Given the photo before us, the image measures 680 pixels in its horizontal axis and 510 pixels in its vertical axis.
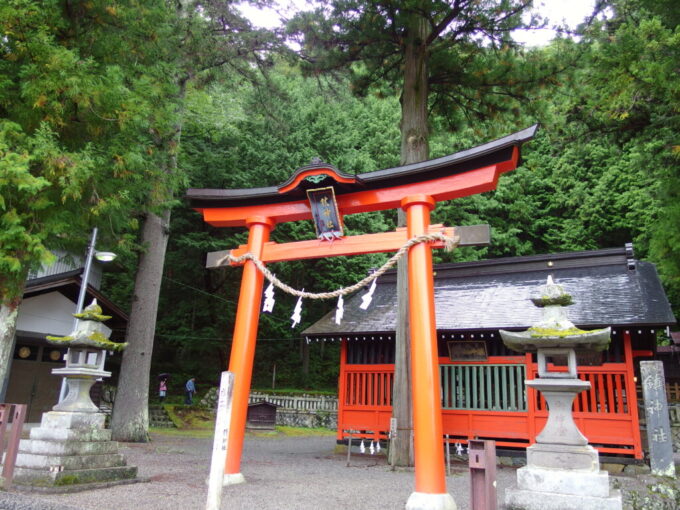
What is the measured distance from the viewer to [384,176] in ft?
21.5

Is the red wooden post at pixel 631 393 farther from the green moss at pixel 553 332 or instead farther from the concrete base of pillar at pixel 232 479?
the concrete base of pillar at pixel 232 479

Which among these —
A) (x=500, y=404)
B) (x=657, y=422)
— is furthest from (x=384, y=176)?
(x=500, y=404)

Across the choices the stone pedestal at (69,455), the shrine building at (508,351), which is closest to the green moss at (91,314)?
the stone pedestal at (69,455)

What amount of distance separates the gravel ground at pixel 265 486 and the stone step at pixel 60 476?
0.88ft

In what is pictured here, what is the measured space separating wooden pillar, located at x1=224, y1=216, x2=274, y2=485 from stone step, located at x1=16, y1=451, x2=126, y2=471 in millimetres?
1654

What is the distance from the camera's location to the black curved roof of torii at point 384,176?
232 inches

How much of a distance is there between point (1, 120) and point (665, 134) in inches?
448

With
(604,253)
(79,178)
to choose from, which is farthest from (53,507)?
(604,253)

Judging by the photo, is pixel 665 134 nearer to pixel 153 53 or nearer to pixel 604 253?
pixel 604 253

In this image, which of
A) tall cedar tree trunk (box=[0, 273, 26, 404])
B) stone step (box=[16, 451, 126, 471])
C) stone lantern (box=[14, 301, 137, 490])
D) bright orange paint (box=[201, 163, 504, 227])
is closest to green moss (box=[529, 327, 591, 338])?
bright orange paint (box=[201, 163, 504, 227])

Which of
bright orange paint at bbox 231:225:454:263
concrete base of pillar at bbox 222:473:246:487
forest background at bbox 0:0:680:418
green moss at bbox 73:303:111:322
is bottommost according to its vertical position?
concrete base of pillar at bbox 222:473:246:487

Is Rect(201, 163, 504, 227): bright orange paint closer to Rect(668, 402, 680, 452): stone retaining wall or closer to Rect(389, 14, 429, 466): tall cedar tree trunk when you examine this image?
Rect(389, 14, 429, 466): tall cedar tree trunk

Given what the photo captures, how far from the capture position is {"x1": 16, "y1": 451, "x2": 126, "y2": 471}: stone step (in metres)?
5.74

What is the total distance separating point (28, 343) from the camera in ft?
46.5
